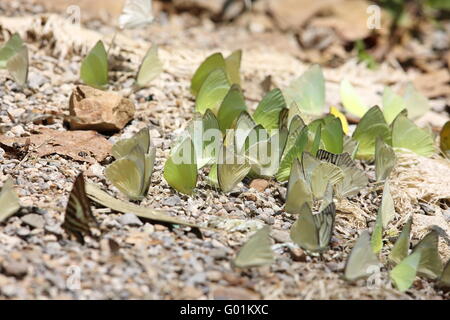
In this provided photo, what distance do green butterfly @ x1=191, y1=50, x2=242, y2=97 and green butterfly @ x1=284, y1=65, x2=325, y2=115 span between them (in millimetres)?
209

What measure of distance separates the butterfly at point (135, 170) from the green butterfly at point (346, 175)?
51 cm

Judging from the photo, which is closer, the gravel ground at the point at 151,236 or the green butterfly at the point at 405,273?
the gravel ground at the point at 151,236

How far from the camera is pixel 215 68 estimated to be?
95.0 inches

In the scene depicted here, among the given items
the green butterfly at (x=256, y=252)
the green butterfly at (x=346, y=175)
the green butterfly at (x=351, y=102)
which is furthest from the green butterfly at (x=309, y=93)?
the green butterfly at (x=256, y=252)

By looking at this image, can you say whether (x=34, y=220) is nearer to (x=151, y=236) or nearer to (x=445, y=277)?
(x=151, y=236)

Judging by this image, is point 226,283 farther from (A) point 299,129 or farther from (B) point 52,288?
(A) point 299,129

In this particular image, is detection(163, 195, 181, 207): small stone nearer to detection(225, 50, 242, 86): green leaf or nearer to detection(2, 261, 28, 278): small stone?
detection(2, 261, 28, 278): small stone

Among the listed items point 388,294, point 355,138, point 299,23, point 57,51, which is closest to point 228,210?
point 388,294

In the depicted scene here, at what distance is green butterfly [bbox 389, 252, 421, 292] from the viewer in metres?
1.62

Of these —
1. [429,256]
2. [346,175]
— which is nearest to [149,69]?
[346,175]

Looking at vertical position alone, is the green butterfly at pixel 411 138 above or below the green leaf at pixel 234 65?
below

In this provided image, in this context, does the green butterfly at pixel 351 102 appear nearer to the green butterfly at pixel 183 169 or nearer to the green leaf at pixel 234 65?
the green leaf at pixel 234 65

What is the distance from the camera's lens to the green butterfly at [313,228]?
1656mm

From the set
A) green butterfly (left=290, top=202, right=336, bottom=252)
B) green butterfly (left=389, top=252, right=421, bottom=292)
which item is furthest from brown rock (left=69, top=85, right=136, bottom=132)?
green butterfly (left=389, top=252, right=421, bottom=292)
